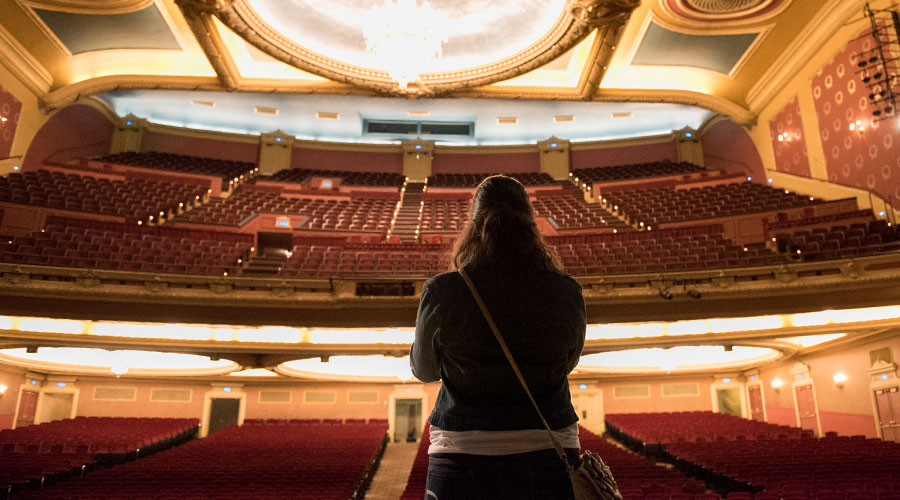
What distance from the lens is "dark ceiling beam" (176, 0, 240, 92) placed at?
10.9 metres

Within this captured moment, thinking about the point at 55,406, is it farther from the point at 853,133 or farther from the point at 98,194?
the point at 853,133

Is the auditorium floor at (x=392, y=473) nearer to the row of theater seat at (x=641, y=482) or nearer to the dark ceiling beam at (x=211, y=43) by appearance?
the row of theater seat at (x=641, y=482)

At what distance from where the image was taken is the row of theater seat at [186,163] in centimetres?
1709

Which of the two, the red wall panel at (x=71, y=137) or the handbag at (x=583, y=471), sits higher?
the red wall panel at (x=71, y=137)

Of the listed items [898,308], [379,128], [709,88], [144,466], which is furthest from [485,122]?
[144,466]

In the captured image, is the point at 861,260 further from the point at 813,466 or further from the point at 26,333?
the point at 26,333

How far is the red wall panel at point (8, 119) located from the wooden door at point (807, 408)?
1873 cm

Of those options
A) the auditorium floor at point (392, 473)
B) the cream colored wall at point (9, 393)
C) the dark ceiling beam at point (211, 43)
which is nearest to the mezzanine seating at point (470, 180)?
the dark ceiling beam at point (211, 43)

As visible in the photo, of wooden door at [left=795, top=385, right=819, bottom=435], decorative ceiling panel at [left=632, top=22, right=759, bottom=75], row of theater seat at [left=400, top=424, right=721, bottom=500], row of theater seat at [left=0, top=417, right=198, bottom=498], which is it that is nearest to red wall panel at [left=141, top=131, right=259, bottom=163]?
row of theater seat at [left=0, top=417, right=198, bottom=498]

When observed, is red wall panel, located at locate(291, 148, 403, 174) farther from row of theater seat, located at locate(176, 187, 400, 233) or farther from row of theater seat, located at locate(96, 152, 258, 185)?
row of theater seat, located at locate(176, 187, 400, 233)

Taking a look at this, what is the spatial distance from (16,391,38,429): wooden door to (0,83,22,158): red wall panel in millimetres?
5693

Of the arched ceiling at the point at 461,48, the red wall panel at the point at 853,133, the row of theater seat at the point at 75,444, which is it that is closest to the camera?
the row of theater seat at the point at 75,444

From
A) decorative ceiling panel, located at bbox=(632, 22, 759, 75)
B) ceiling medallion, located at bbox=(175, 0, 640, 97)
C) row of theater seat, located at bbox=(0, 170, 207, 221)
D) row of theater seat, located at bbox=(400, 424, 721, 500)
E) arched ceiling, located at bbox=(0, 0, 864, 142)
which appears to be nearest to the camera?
row of theater seat, located at bbox=(400, 424, 721, 500)

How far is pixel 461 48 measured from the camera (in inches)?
516
